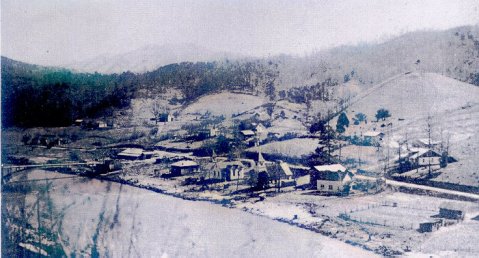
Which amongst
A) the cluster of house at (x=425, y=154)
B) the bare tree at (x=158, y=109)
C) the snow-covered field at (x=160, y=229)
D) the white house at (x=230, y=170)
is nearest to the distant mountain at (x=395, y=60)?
the cluster of house at (x=425, y=154)

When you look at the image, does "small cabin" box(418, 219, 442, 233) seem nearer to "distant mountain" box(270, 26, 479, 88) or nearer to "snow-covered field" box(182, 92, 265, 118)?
"distant mountain" box(270, 26, 479, 88)

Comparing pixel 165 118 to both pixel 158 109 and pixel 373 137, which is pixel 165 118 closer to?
pixel 158 109

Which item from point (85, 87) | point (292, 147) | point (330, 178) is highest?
point (85, 87)

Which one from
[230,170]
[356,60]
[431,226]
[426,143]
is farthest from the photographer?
[230,170]

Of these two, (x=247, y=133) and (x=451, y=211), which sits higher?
(x=247, y=133)

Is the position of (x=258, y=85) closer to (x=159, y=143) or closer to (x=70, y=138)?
(x=159, y=143)

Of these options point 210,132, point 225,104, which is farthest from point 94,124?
point 225,104

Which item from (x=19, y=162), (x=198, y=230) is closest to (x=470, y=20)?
(x=198, y=230)
